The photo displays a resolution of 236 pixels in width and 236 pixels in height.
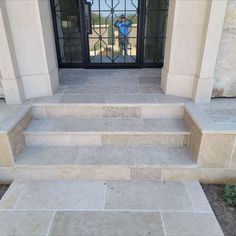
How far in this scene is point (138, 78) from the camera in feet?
10.8

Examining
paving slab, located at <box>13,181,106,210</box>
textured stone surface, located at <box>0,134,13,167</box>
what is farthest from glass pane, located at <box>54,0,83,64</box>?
paving slab, located at <box>13,181,106,210</box>

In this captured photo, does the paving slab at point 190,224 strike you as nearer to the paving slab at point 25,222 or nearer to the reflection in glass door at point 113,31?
the paving slab at point 25,222

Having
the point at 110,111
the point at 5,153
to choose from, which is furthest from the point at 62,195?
the point at 110,111

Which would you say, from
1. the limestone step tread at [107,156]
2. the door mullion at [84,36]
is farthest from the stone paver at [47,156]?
the door mullion at [84,36]

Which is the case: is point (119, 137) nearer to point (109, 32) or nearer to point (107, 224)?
point (107, 224)

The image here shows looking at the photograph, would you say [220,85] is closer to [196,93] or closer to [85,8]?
[196,93]

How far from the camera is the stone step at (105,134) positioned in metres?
2.28

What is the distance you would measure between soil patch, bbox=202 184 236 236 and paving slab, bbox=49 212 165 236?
49 cm

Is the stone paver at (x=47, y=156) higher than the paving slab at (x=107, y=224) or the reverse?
higher

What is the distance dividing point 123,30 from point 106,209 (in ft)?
9.05

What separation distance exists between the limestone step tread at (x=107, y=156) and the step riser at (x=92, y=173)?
4 cm

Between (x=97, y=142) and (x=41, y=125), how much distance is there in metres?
0.63

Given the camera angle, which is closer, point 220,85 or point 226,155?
point 226,155

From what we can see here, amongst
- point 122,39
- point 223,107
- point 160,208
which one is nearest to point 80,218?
point 160,208
